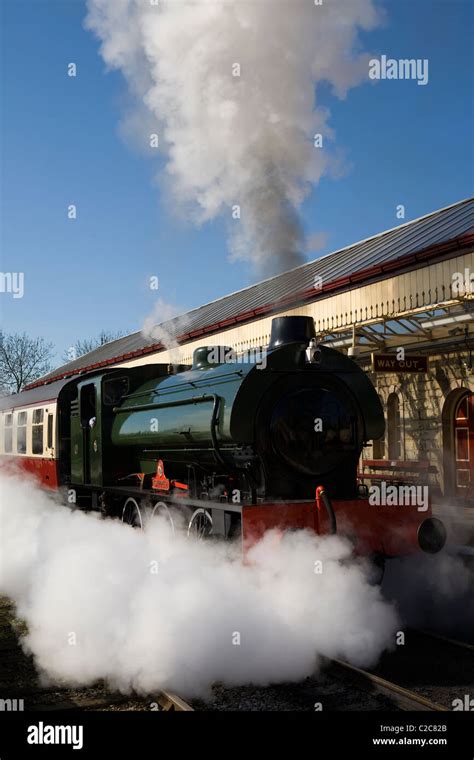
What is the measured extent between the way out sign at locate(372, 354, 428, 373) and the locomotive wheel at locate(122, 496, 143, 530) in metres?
5.75

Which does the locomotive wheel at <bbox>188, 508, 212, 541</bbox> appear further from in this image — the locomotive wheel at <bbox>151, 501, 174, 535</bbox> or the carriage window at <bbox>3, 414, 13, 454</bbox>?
the carriage window at <bbox>3, 414, 13, 454</bbox>

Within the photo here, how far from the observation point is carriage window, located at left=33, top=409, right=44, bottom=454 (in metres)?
13.0

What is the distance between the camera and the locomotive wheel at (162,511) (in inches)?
320

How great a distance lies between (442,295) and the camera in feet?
37.2

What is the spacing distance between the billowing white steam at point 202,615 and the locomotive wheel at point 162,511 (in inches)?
36.4

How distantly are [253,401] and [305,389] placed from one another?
20.7 inches

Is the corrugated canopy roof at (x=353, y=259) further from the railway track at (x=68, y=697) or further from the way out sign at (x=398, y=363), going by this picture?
the railway track at (x=68, y=697)

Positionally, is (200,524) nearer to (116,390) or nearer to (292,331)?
(292,331)

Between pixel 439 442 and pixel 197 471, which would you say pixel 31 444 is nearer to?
pixel 197 471

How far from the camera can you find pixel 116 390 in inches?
420

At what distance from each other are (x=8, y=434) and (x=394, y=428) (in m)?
8.64

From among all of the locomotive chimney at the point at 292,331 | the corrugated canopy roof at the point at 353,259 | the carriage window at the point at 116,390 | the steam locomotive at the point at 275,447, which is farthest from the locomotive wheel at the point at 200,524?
the corrugated canopy roof at the point at 353,259

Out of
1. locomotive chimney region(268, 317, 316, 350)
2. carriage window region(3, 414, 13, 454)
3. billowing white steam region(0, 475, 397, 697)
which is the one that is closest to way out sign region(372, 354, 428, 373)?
locomotive chimney region(268, 317, 316, 350)

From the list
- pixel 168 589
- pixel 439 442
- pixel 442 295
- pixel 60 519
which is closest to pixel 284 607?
pixel 168 589
